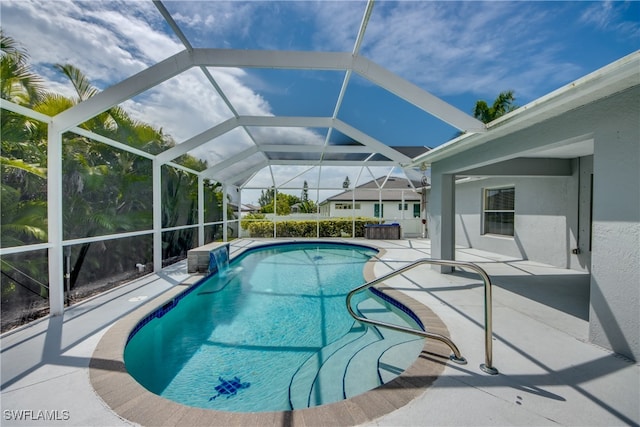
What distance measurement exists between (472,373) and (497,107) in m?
25.1

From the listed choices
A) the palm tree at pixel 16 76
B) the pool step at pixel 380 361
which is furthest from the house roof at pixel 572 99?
the palm tree at pixel 16 76

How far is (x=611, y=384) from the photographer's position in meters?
2.55

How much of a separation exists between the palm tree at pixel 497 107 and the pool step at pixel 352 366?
23.5 m

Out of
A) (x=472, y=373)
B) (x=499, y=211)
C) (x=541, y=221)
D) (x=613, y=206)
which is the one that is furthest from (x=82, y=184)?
(x=499, y=211)

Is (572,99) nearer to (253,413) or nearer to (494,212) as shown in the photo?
(253,413)

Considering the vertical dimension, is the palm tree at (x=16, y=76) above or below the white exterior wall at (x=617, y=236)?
above

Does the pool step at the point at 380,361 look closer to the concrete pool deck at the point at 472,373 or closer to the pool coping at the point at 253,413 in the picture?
the pool coping at the point at 253,413

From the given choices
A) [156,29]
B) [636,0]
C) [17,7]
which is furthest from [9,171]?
[636,0]

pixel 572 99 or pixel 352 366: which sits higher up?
pixel 572 99

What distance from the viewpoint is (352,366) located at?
351 cm

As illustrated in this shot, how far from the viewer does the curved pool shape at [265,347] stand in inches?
127

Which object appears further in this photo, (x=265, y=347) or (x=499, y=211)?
(x=499, y=211)

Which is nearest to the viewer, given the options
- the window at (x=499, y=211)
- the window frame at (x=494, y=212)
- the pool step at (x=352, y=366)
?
the pool step at (x=352, y=366)

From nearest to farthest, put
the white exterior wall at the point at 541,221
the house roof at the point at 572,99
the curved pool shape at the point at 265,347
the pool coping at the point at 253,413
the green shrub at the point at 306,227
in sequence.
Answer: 1. the pool coping at the point at 253,413
2. the house roof at the point at 572,99
3. the curved pool shape at the point at 265,347
4. the white exterior wall at the point at 541,221
5. the green shrub at the point at 306,227
